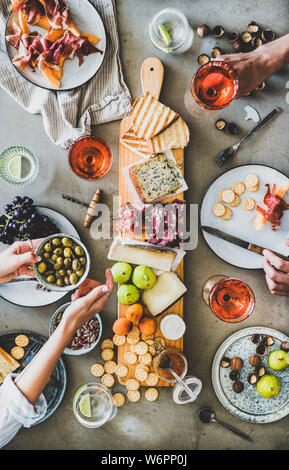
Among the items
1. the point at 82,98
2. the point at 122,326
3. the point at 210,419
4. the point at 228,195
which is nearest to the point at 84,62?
the point at 82,98

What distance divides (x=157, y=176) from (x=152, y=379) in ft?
2.48

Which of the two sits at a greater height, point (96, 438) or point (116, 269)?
point (116, 269)

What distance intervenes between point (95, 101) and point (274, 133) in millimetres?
700

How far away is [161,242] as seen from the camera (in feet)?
4.53

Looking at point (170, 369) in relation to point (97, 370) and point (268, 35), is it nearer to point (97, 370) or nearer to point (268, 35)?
point (97, 370)

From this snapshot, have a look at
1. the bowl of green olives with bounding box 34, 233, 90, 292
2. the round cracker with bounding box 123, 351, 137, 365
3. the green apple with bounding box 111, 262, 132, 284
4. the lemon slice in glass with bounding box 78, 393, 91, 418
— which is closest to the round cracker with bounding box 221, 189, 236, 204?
the green apple with bounding box 111, 262, 132, 284

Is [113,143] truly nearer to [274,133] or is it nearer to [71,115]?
[71,115]

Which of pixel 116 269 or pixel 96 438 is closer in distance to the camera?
pixel 116 269

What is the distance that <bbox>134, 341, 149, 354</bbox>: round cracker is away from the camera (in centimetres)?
140

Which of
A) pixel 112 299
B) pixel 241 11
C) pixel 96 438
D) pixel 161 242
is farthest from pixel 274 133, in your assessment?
pixel 96 438

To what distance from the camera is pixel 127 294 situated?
135 cm

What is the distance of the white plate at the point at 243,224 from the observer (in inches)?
55.6

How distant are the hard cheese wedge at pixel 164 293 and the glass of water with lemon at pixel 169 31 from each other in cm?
85
